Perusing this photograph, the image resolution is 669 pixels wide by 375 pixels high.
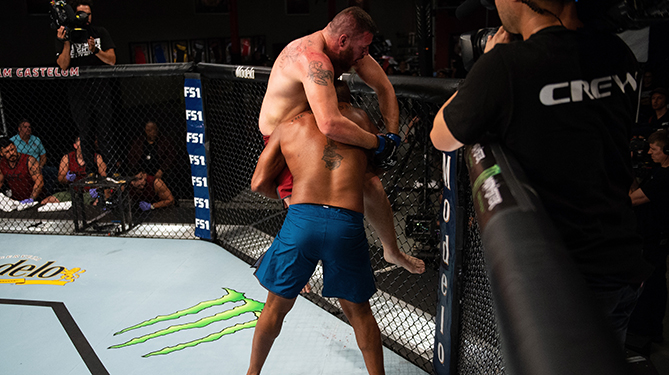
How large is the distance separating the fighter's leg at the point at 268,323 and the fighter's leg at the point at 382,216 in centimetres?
54

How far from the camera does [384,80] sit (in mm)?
2219

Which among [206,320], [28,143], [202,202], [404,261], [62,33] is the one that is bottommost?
[206,320]

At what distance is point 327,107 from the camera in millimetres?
1890

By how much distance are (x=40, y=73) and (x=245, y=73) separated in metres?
2.04

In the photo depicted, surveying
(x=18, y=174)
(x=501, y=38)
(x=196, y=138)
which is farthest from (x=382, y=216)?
(x=18, y=174)

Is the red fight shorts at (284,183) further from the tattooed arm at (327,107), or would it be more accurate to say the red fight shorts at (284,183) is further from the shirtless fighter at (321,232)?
the tattooed arm at (327,107)

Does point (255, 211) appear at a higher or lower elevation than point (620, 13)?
lower

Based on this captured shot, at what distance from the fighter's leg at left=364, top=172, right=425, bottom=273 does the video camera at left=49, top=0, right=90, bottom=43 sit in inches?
130

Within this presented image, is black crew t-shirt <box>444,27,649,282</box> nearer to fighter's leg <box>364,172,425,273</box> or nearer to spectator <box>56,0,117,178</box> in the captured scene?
fighter's leg <box>364,172,425,273</box>

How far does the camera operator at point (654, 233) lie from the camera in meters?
2.82

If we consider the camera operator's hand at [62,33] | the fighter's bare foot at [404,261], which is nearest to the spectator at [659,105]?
the fighter's bare foot at [404,261]

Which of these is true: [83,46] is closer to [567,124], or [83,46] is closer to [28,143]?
[28,143]

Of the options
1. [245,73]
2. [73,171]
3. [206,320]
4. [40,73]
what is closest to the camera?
[206,320]

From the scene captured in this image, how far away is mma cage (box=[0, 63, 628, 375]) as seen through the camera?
6.48 ft
